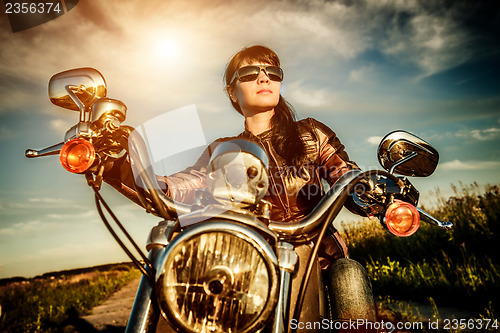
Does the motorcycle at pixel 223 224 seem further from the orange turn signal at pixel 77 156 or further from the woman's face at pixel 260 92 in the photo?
the woman's face at pixel 260 92

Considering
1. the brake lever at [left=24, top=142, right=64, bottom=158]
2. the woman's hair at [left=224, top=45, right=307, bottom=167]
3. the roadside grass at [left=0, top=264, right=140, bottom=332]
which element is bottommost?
the roadside grass at [left=0, top=264, right=140, bottom=332]

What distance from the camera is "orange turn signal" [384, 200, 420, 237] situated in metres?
1.19

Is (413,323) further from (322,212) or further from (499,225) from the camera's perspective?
(322,212)

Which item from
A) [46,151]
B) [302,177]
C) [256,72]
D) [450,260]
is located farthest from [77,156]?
[450,260]

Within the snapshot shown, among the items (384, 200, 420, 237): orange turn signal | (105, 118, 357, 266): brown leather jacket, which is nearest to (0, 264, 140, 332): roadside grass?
(105, 118, 357, 266): brown leather jacket

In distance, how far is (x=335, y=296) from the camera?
1472 mm

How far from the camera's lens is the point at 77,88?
1231mm

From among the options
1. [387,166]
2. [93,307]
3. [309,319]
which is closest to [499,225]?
[387,166]

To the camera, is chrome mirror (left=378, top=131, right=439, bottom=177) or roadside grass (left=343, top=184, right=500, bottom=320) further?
roadside grass (left=343, top=184, right=500, bottom=320)

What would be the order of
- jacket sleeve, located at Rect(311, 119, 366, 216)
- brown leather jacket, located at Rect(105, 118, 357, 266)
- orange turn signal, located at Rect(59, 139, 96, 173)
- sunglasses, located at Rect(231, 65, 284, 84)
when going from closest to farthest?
orange turn signal, located at Rect(59, 139, 96, 173)
brown leather jacket, located at Rect(105, 118, 357, 266)
jacket sleeve, located at Rect(311, 119, 366, 216)
sunglasses, located at Rect(231, 65, 284, 84)

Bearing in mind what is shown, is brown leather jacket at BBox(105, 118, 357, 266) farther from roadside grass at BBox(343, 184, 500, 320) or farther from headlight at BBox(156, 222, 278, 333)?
roadside grass at BBox(343, 184, 500, 320)

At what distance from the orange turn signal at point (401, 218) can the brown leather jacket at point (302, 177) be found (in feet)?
1.97

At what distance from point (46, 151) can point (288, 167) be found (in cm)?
142

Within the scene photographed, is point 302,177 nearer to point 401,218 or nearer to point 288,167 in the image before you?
point 288,167
